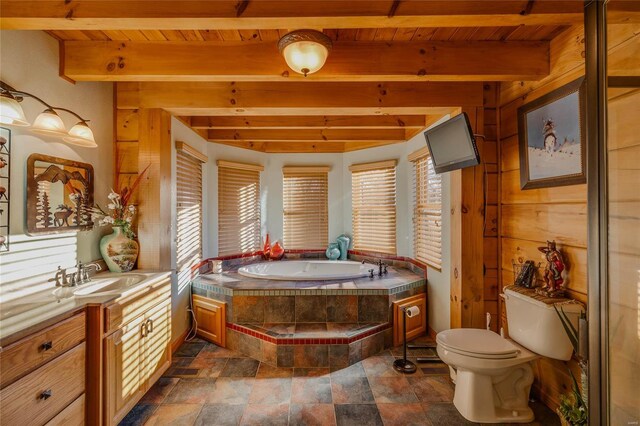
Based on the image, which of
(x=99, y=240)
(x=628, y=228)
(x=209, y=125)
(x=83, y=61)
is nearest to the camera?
(x=628, y=228)

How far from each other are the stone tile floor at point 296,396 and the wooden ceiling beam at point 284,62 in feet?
7.22

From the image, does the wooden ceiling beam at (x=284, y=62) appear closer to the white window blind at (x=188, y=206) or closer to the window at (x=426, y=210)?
the white window blind at (x=188, y=206)

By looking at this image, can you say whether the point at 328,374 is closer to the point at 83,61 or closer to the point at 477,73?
the point at 477,73

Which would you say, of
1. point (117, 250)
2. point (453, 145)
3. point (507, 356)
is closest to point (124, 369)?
point (117, 250)

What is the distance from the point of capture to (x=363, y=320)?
265 cm

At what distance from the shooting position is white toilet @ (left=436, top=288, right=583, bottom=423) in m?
1.70

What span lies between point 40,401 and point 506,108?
337 centimetres

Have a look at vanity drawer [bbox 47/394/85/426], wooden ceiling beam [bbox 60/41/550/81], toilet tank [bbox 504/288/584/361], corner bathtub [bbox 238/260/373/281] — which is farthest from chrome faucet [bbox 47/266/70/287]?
toilet tank [bbox 504/288/584/361]

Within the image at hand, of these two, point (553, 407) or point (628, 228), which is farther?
point (553, 407)

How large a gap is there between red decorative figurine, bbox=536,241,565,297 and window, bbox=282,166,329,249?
268 cm

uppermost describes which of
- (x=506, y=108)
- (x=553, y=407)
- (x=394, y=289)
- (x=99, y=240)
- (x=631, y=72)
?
(x=506, y=108)

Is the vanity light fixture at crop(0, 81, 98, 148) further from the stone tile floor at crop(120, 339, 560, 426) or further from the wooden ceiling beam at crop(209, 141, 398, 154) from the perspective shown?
the wooden ceiling beam at crop(209, 141, 398, 154)

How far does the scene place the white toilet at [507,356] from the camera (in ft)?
5.56

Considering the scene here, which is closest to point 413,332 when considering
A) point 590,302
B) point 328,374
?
point 328,374
